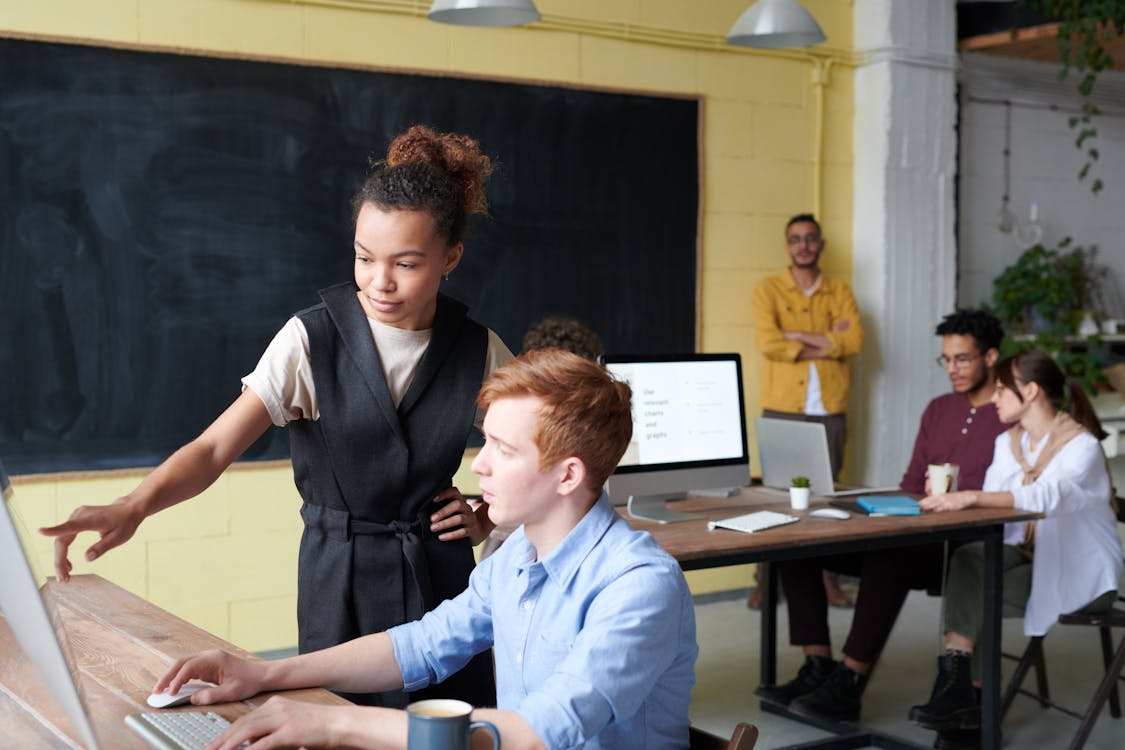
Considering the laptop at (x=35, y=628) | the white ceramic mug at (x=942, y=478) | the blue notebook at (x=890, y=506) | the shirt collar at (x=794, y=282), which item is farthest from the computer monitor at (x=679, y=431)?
the laptop at (x=35, y=628)

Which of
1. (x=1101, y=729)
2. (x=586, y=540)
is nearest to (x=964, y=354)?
(x=1101, y=729)

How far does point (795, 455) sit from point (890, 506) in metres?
0.36

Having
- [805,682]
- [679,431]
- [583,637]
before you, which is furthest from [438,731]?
[805,682]

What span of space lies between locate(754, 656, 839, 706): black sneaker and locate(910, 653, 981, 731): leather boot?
1.01 ft

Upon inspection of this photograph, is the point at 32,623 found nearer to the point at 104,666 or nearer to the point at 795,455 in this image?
the point at 104,666

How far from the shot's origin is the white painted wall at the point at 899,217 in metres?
5.87

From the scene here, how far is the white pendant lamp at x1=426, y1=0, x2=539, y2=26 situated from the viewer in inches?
149

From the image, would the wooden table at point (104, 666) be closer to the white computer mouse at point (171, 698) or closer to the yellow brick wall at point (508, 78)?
the white computer mouse at point (171, 698)

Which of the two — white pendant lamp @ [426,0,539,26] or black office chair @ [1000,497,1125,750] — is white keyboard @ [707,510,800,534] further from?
white pendant lamp @ [426,0,539,26]

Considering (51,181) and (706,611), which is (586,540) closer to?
(51,181)

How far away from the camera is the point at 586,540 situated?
1661mm

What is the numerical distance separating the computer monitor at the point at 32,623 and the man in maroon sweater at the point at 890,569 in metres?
3.14

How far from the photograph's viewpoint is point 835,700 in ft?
12.9

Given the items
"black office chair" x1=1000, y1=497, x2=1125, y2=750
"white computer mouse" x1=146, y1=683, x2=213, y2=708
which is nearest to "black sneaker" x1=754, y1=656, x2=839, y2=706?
"black office chair" x1=1000, y1=497, x2=1125, y2=750
